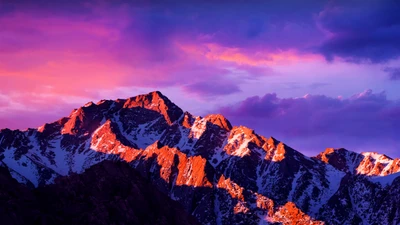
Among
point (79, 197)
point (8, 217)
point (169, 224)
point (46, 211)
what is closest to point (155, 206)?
point (169, 224)

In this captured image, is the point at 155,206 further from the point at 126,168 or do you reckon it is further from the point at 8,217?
the point at 8,217

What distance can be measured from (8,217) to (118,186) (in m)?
40.7

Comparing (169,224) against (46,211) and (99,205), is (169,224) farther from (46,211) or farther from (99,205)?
(46,211)

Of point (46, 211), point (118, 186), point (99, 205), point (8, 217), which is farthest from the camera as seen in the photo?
point (118, 186)

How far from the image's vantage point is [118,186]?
190750 millimetres

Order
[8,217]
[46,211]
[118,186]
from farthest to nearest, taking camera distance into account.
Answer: [118,186] < [46,211] < [8,217]

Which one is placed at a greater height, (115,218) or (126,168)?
(126,168)

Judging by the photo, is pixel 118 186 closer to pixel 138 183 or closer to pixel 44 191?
pixel 138 183

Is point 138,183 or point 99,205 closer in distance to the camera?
point 99,205

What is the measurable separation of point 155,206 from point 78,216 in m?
25.8

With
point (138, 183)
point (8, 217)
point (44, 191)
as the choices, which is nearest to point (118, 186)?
point (138, 183)

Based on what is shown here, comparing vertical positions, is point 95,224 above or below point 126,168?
below

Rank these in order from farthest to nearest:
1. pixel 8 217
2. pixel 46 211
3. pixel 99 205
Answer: pixel 99 205 → pixel 46 211 → pixel 8 217

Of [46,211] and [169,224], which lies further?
[169,224]
